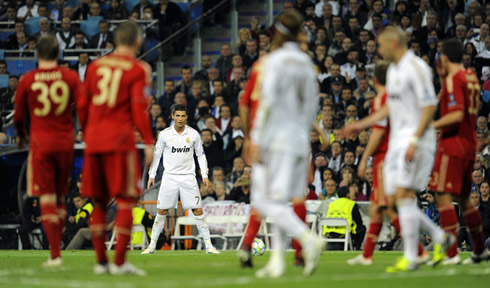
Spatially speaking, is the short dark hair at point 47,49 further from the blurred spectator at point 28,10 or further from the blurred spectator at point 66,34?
the blurred spectator at point 28,10

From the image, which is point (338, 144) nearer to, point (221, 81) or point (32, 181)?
point (221, 81)

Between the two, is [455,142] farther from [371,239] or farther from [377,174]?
[371,239]

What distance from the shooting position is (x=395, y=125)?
10.4 meters

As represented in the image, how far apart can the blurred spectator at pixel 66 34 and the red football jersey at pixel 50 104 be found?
15.3m

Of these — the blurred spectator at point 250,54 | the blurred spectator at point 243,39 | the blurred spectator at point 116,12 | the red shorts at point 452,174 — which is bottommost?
the red shorts at point 452,174

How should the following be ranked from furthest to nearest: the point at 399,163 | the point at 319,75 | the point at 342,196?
the point at 319,75, the point at 342,196, the point at 399,163

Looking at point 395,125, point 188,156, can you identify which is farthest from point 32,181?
point 188,156

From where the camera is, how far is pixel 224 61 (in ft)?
84.3

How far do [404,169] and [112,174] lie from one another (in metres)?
2.93

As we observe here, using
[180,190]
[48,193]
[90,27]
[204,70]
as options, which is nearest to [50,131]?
[48,193]

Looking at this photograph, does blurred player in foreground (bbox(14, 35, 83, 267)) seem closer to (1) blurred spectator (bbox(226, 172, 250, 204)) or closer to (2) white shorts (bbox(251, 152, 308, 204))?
(2) white shorts (bbox(251, 152, 308, 204))

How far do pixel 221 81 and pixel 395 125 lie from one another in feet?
48.8

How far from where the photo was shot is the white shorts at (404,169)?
33.3 feet

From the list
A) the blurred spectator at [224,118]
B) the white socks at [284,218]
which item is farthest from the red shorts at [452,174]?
the blurred spectator at [224,118]
